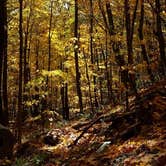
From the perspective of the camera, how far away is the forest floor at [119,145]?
8477 mm

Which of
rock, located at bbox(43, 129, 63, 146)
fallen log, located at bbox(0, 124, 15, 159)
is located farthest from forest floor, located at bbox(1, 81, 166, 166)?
fallen log, located at bbox(0, 124, 15, 159)

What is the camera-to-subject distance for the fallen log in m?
11.5

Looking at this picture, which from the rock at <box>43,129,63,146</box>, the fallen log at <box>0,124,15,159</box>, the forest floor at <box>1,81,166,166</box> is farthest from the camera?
the rock at <box>43,129,63,146</box>

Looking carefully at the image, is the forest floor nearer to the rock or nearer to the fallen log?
the rock

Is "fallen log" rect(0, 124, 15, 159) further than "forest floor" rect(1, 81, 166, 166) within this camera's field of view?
Yes

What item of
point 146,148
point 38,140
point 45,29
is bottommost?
point 38,140

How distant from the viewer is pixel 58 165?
35.4 ft

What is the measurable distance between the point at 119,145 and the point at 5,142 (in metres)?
3.77

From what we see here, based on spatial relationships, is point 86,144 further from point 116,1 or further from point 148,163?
point 116,1

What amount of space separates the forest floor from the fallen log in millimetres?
330

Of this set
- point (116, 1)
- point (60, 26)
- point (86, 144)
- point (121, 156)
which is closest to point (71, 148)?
point (86, 144)

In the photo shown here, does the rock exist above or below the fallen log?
below

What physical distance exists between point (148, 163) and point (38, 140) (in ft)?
28.6

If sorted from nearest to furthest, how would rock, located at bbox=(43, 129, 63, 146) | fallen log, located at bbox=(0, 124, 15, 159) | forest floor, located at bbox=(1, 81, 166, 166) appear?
forest floor, located at bbox=(1, 81, 166, 166)
fallen log, located at bbox=(0, 124, 15, 159)
rock, located at bbox=(43, 129, 63, 146)
